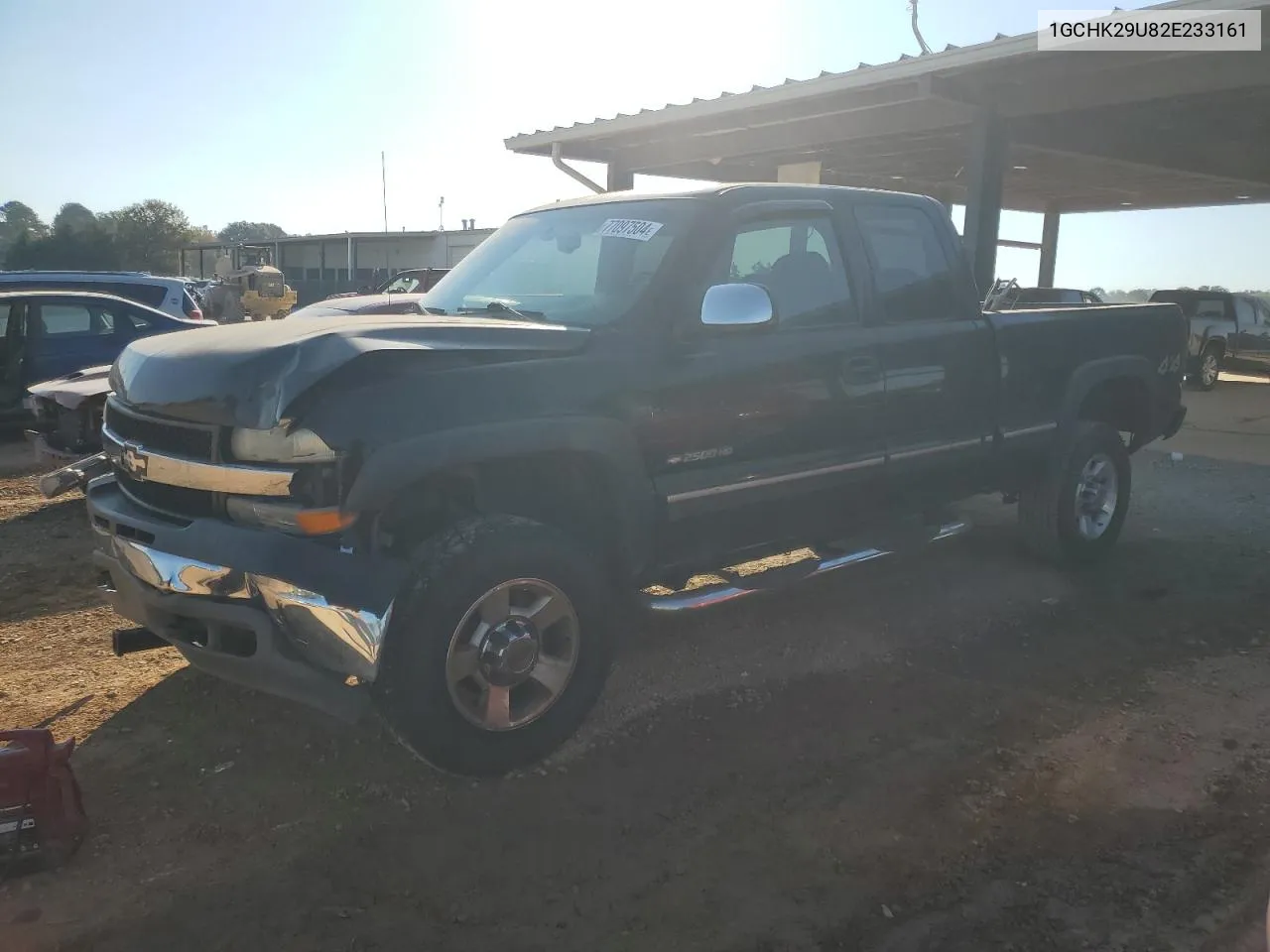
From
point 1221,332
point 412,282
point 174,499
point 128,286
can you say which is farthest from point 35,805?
point 1221,332

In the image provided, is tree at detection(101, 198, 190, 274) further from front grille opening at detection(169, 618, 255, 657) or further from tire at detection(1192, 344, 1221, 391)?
front grille opening at detection(169, 618, 255, 657)

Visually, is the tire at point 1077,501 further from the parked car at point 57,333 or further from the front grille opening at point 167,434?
the parked car at point 57,333

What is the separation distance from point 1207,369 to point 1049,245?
1210cm

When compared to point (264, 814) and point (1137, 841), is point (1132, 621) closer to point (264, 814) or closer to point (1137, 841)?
point (1137, 841)

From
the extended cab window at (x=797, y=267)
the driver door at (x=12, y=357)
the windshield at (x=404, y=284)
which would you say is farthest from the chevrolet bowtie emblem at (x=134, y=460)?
the windshield at (x=404, y=284)

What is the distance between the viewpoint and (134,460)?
333cm

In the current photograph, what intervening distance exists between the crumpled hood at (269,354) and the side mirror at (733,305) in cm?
47

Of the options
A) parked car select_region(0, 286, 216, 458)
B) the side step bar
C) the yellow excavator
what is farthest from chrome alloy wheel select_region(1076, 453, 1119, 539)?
the yellow excavator

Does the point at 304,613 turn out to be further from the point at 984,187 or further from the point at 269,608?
the point at 984,187

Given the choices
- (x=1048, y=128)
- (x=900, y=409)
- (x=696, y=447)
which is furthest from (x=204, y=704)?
(x=1048, y=128)

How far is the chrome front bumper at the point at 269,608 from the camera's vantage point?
9.39 feet

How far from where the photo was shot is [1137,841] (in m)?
3.04

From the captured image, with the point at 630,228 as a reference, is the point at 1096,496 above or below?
below

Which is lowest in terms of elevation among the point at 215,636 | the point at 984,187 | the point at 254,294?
the point at 215,636
